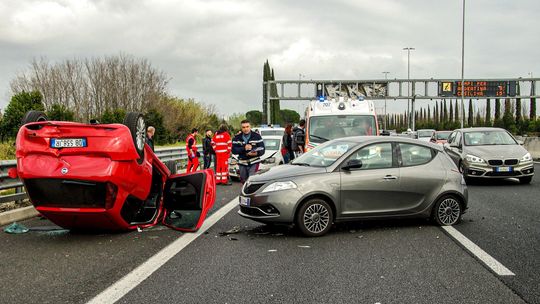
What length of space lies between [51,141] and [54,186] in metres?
0.57

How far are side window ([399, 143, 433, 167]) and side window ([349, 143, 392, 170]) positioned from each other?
236mm

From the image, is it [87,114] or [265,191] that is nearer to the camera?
[265,191]

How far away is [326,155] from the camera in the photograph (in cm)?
886

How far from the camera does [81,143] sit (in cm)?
719

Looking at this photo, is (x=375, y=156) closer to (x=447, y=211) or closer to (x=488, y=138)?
(x=447, y=211)

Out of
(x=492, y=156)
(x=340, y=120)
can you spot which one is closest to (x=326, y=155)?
(x=340, y=120)

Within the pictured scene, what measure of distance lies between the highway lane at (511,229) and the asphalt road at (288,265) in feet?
0.05

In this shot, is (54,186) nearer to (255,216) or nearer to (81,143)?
(81,143)

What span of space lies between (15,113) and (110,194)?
2010 centimetres

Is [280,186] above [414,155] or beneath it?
beneath

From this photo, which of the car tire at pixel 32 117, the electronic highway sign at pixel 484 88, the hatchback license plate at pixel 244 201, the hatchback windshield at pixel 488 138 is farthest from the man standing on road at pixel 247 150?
the electronic highway sign at pixel 484 88

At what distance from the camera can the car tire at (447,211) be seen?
885cm

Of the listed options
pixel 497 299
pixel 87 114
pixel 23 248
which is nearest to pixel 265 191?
pixel 23 248

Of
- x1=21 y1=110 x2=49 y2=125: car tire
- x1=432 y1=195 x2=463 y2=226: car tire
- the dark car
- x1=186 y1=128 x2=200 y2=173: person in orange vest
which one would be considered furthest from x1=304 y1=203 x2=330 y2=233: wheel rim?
x1=186 y1=128 x2=200 y2=173: person in orange vest
